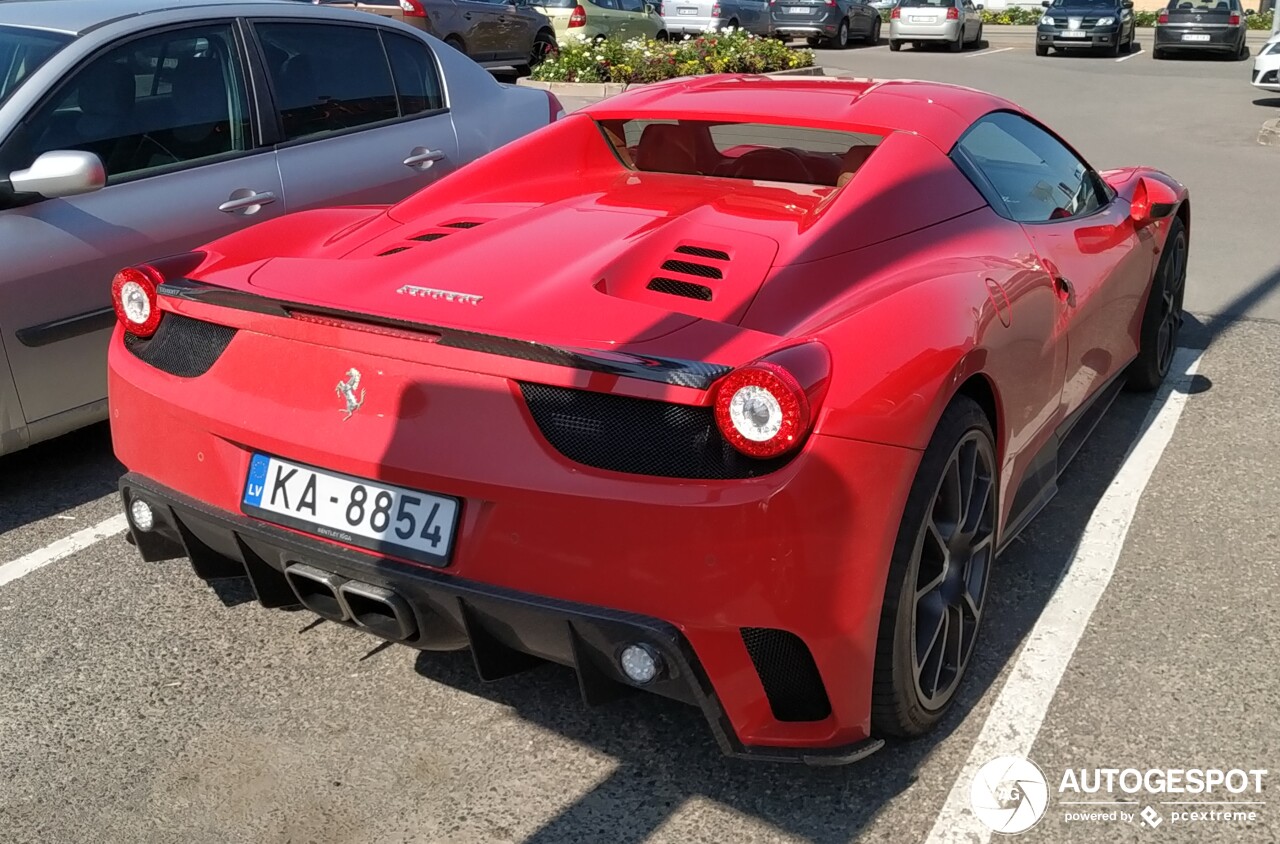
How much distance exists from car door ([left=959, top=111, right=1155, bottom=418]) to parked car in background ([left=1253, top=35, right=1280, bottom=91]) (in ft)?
45.5

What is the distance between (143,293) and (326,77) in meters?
2.49

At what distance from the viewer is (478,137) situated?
5875 millimetres

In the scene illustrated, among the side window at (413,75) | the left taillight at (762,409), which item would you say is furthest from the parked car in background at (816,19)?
the left taillight at (762,409)

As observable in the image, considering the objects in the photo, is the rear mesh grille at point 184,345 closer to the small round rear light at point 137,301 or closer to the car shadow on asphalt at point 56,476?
the small round rear light at point 137,301

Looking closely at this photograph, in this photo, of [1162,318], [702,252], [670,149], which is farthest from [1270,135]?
[702,252]

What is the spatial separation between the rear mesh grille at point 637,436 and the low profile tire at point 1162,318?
307cm

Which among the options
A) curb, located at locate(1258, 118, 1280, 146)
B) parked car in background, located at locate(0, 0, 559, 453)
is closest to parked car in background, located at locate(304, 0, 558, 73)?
curb, located at locate(1258, 118, 1280, 146)

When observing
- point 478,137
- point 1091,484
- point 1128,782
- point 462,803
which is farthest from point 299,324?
point 478,137

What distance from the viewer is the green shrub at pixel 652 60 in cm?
1638

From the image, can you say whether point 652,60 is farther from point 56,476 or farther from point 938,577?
point 938,577

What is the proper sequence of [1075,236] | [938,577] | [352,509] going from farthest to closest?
[1075,236] < [938,577] < [352,509]

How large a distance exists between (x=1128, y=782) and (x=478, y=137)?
4221 millimetres

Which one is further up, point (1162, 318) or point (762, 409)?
point (762, 409)

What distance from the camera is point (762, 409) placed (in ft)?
7.47
